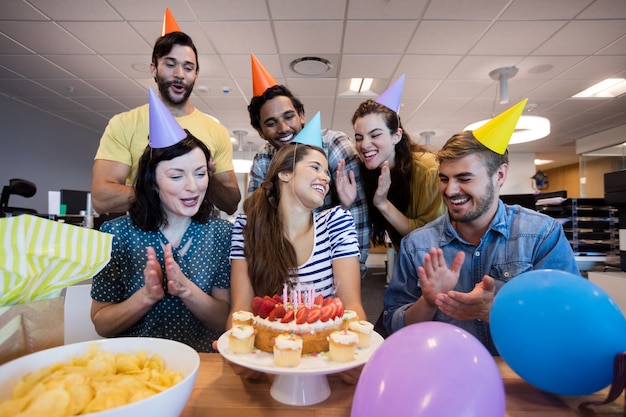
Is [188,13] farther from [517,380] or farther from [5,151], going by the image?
[5,151]

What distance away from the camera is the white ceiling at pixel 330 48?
388cm

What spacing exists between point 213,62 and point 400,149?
3.72m

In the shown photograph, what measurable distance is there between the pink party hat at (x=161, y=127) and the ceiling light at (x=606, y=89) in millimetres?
6952

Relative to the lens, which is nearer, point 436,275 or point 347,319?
point 347,319

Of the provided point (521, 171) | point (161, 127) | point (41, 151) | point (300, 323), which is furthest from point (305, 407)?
point (521, 171)

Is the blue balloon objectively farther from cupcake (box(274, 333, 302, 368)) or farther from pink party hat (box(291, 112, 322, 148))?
pink party hat (box(291, 112, 322, 148))

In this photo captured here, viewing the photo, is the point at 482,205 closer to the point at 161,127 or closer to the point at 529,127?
the point at 161,127

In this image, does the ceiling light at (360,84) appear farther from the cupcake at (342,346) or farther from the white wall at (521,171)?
the white wall at (521,171)

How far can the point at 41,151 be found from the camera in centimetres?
743

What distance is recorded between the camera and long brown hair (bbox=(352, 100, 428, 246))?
227cm

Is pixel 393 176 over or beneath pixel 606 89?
beneath

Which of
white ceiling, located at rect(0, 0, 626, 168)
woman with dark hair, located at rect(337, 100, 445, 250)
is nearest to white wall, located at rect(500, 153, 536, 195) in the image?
white ceiling, located at rect(0, 0, 626, 168)

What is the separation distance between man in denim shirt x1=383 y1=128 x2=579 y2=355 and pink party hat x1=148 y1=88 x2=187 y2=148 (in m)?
1.07

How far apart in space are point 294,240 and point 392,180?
95 centimetres
